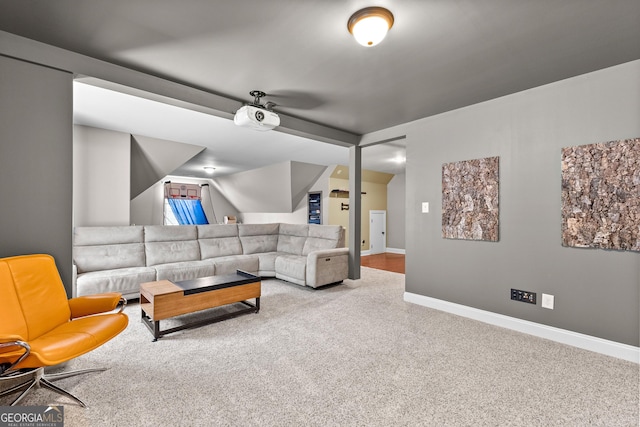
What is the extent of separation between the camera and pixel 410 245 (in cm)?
395

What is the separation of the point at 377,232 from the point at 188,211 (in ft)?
20.0

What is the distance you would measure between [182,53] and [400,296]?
3.85m

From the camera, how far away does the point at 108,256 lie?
4.00m

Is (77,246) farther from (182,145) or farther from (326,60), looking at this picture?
(326,60)

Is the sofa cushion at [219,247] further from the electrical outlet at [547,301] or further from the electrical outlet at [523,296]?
the electrical outlet at [547,301]

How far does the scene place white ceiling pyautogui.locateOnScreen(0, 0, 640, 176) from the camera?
1.77 metres

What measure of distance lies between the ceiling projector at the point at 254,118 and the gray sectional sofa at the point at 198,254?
2.15m

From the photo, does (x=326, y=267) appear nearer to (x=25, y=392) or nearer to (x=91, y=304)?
(x=91, y=304)

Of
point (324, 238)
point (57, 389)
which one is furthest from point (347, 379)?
point (324, 238)

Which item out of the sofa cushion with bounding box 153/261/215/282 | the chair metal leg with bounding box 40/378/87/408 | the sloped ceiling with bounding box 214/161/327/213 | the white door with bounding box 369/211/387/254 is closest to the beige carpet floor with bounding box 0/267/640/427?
the chair metal leg with bounding box 40/378/87/408

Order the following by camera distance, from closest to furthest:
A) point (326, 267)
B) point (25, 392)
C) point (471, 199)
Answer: point (25, 392), point (471, 199), point (326, 267)

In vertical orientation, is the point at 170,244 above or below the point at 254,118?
below

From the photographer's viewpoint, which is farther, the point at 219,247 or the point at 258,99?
the point at 219,247

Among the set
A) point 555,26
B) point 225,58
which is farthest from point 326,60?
point 555,26
